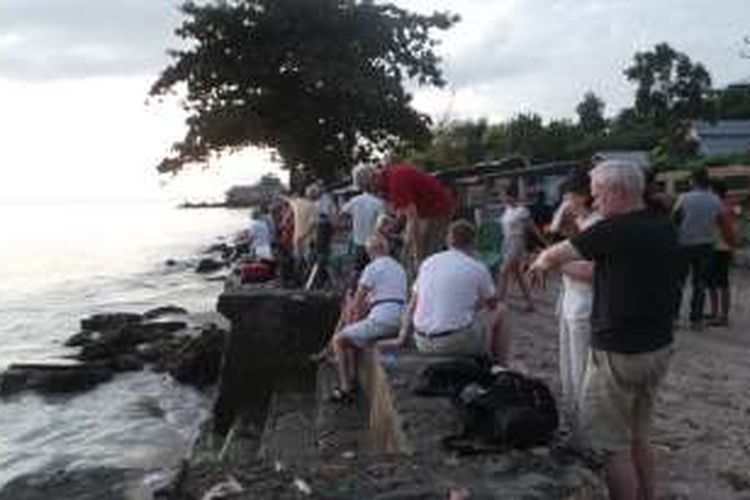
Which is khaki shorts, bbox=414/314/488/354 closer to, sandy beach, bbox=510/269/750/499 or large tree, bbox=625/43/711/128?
sandy beach, bbox=510/269/750/499

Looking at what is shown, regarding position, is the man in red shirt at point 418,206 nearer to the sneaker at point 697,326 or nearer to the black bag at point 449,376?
the sneaker at point 697,326

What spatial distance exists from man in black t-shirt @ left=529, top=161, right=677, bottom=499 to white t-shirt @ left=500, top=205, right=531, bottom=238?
11.0 meters

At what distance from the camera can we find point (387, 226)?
15023mm

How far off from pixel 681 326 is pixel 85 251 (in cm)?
8722

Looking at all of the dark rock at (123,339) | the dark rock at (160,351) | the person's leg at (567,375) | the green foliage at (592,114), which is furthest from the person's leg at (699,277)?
the green foliage at (592,114)

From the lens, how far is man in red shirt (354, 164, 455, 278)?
48.4ft

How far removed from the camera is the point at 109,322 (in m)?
32.7

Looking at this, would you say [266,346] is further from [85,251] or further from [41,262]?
[85,251]

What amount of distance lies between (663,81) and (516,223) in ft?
234

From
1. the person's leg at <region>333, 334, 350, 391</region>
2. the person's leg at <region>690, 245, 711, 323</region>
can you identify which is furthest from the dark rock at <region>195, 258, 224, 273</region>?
the person's leg at <region>333, 334, 350, 391</region>

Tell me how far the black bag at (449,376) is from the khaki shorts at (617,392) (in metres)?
1.30

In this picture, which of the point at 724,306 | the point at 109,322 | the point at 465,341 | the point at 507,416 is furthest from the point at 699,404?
the point at 109,322

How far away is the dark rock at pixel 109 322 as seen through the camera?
31744mm

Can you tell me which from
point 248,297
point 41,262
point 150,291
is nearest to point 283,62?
point 150,291
